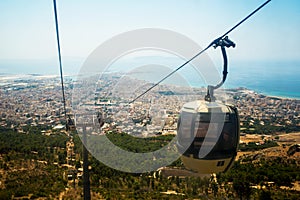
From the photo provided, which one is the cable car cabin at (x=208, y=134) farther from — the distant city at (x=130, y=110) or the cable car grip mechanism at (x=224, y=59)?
the distant city at (x=130, y=110)

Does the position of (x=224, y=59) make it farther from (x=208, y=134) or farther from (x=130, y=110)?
(x=130, y=110)

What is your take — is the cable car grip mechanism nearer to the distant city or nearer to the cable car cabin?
the cable car cabin

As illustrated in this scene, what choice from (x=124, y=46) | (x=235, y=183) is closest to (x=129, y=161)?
(x=235, y=183)

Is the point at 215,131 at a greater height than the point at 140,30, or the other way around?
the point at 140,30

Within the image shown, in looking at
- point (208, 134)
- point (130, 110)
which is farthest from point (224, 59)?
point (130, 110)

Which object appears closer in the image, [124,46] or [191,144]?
[191,144]

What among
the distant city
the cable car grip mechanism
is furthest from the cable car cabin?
the distant city

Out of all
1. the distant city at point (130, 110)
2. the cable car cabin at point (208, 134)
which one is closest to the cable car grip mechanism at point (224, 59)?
the cable car cabin at point (208, 134)

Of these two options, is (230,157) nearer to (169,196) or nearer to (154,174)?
(169,196)
